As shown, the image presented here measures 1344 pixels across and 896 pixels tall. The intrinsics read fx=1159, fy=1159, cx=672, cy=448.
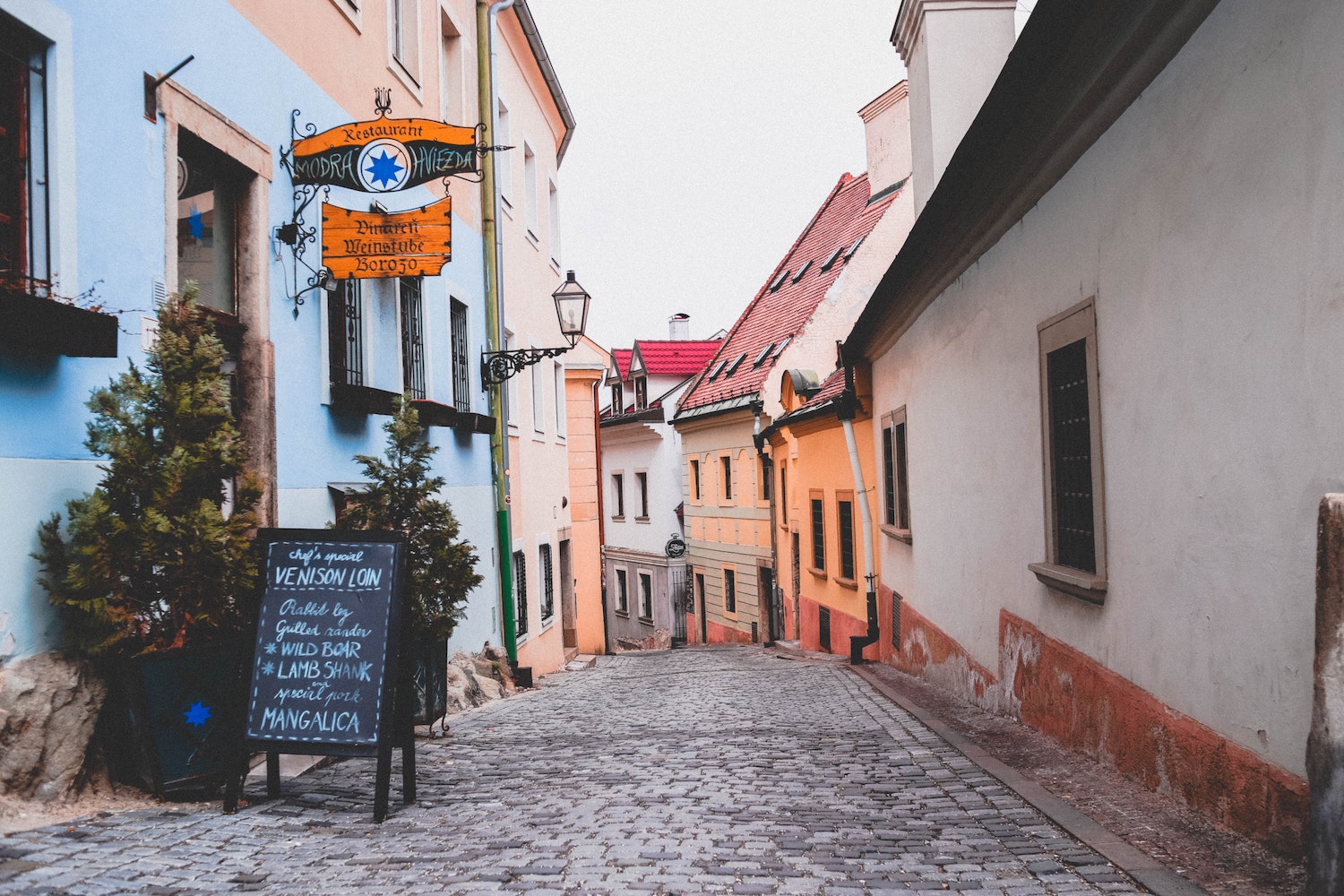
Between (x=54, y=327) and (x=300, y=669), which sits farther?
(x=300, y=669)

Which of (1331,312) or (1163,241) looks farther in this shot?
(1163,241)

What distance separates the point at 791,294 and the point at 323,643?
2437cm

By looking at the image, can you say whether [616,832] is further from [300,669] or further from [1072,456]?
[1072,456]

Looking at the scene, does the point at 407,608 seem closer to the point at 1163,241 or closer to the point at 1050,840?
the point at 1050,840

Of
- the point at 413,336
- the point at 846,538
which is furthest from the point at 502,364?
the point at 846,538

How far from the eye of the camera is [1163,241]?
498 centimetres

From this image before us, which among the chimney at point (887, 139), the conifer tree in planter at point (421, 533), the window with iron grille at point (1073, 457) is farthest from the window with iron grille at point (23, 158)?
Result: the chimney at point (887, 139)

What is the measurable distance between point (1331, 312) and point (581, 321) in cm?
1007

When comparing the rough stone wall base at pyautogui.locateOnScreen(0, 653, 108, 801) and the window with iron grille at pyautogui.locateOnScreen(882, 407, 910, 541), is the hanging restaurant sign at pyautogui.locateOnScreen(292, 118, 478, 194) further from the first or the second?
the window with iron grille at pyautogui.locateOnScreen(882, 407, 910, 541)

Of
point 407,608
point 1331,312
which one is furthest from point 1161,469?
point 407,608

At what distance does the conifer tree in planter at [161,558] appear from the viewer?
16.1 ft

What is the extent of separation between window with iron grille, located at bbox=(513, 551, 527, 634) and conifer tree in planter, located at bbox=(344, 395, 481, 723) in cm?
675

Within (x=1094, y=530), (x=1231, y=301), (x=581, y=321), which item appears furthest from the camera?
A: (x=581, y=321)

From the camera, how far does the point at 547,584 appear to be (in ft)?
58.1
